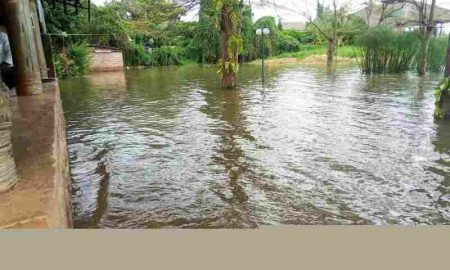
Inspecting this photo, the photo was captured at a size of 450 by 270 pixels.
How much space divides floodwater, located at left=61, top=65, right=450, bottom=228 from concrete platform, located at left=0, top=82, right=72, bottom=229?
0.88 meters

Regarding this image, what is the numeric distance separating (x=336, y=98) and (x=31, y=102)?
868 cm

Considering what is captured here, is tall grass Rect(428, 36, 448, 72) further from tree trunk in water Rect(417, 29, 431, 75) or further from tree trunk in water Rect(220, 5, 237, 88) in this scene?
tree trunk in water Rect(220, 5, 237, 88)

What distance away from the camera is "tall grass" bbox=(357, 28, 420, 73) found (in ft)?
60.0

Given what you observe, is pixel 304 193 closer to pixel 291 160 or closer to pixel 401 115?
pixel 291 160

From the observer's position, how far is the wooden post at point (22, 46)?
5895 mm

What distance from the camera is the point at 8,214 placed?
218 cm

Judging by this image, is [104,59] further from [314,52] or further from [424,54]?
[314,52]

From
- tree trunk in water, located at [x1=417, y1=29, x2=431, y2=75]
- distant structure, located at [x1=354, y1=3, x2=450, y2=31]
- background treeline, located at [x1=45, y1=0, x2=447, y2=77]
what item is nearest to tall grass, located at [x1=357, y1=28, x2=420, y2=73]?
background treeline, located at [x1=45, y1=0, x2=447, y2=77]

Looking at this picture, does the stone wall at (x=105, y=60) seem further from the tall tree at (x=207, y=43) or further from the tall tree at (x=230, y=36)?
the tall tree at (x=230, y=36)

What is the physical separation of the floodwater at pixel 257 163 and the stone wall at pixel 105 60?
12245 mm

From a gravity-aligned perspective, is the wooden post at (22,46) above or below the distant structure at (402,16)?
below

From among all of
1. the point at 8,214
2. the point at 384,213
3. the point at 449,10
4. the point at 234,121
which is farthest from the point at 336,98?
the point at 449,10

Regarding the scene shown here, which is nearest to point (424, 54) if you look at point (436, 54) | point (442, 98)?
point (436, 54)

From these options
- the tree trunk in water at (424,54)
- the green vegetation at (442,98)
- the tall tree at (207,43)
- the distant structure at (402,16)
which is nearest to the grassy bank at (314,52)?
the distant structure at (402,16)
